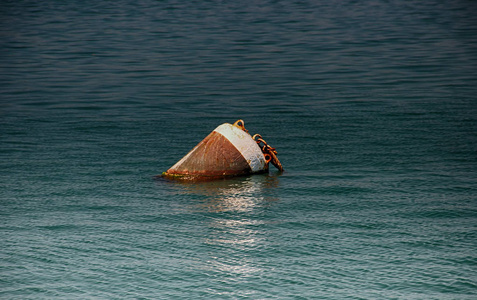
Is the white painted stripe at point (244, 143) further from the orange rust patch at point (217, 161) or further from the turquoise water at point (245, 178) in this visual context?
the turquoise water at point (245, 178)

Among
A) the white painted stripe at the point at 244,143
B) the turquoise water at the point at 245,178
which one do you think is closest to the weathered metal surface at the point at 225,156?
the white painted stripe at the point at 244,143

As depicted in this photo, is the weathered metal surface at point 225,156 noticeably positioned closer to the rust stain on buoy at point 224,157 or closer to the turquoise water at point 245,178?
the rust stain on buoy at point 224,157

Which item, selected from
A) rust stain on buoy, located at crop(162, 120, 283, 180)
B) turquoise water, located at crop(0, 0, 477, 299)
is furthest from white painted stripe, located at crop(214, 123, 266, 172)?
turquoise water, located at crop(0, 0, 477, 299)

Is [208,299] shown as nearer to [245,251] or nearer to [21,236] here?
[245,251]

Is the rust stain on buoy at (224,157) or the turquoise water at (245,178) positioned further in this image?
the rust stain on buoy at (224,157)

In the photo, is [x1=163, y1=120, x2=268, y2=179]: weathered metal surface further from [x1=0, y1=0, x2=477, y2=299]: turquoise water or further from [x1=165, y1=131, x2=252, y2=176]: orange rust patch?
[x1=0, y1=0, x2=477, y2=299]: turquoise water

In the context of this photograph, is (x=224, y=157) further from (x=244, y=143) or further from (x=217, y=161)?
(x=244, y=143)

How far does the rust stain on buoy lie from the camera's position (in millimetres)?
11180

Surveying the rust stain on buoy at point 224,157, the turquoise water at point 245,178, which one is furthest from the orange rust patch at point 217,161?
the turquoise water at point 245,178

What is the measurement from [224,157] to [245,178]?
477mm

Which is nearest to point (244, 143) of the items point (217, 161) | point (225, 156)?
point (225, 156)

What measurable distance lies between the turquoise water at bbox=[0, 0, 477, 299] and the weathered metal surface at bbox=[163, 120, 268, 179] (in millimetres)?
268

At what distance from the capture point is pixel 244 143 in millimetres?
11195

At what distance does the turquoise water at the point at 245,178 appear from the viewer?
721 cm
